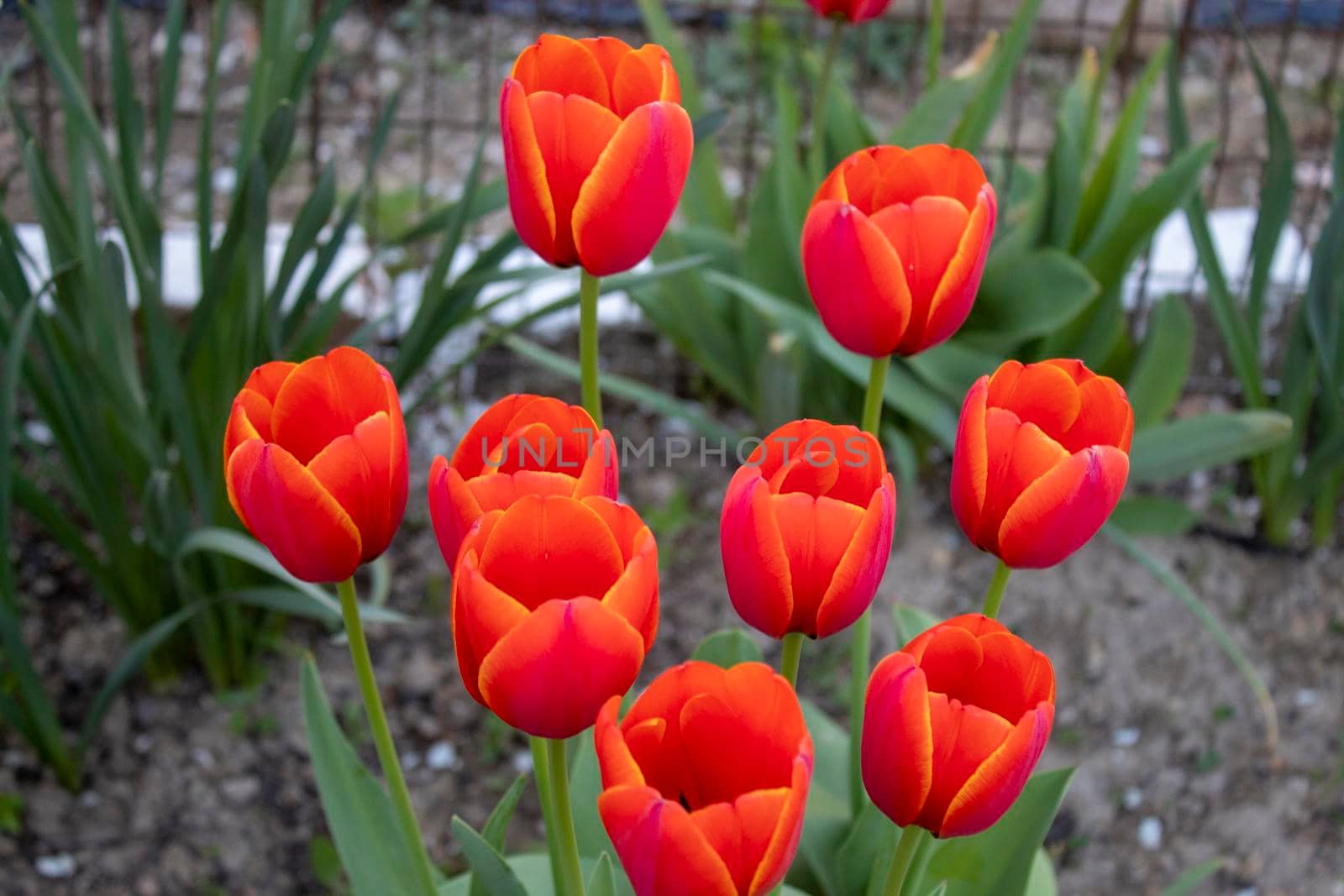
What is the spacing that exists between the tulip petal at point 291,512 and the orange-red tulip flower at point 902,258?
0.90 feet

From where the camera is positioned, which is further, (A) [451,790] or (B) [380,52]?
(B) [380,52]

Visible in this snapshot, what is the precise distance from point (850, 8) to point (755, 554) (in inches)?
30.9

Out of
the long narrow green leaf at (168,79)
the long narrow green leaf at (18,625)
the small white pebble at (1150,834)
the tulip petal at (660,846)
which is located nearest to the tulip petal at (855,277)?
the tulip petal at (660,846)

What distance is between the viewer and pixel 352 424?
2.33 ft

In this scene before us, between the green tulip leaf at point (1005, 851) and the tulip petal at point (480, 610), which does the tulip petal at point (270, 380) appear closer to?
the tulip petal at point (480, 610)

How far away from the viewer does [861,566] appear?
65 cm

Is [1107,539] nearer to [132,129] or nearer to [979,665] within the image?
[132,129]

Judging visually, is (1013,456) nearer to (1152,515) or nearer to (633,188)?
(633,188)

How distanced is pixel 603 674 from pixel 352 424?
8.0 inches

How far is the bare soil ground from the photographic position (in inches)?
66.5

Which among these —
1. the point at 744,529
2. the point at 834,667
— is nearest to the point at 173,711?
the point at 834,667

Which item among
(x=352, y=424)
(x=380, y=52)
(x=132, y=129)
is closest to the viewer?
(x=352, y=424)

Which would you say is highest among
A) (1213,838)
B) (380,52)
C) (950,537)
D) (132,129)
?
(132,129)

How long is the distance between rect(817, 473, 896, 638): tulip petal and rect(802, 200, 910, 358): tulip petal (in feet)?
0.47
